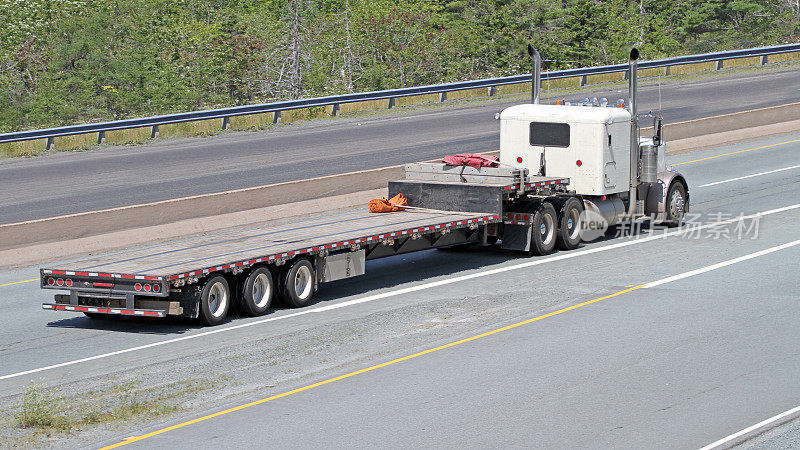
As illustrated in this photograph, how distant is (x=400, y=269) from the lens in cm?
1980

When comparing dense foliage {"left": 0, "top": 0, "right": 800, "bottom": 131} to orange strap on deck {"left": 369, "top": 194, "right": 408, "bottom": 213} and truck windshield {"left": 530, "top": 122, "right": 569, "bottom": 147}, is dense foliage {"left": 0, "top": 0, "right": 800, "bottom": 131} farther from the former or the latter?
truck windshield {"left": 530, "top": 122, "right": 569, "bottom": 147}

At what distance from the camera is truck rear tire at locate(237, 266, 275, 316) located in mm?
15566

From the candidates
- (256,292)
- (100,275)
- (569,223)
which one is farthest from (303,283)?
(569,223)

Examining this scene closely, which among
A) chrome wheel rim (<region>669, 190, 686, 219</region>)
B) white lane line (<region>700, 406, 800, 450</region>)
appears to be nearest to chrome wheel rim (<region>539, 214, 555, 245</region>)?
chrome wheel rim (<region>669, 190, 686, 219</region>)

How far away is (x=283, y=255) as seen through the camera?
15883 millimetres

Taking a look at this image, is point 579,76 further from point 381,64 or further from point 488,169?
point 488,169

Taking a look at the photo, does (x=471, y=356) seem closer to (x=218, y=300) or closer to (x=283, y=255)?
(x=283, y=255)

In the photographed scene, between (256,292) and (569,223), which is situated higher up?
(569,223)

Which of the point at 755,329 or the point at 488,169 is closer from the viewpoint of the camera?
the point at 755,329

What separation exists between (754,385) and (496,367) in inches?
116

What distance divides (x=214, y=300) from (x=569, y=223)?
8300 millimetres

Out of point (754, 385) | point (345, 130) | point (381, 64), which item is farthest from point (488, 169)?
point (381, 64)

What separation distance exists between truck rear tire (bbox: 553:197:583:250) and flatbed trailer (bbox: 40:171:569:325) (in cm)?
39

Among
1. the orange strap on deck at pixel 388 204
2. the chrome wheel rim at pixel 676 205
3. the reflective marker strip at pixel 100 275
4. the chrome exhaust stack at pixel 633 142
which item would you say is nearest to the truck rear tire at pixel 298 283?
the reflective marker strip at pixel 100 275
